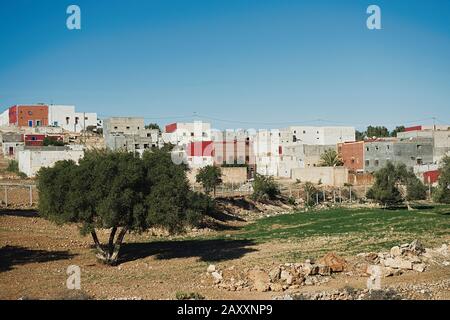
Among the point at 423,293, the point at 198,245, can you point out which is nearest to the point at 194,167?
the point at 198,245

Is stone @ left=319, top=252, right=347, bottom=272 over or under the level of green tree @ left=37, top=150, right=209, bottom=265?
under

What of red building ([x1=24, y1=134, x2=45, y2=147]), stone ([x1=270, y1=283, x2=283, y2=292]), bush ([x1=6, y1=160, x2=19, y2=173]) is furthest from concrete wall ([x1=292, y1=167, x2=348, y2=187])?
stone ([x1=270, y1=283, x2=283, y2=292])

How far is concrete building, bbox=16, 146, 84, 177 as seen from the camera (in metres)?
66.3

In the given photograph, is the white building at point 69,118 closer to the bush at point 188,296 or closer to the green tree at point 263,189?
the green tree at point 263,189

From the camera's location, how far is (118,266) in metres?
28.0

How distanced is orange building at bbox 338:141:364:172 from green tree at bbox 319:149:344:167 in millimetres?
1915

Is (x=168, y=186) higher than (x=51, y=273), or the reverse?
(x=168, y=186)

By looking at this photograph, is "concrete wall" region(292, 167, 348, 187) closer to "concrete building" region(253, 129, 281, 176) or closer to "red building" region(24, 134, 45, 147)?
"concrete building" region(253, 129, 281, 176)

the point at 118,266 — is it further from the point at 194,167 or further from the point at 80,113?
the point at 80,113

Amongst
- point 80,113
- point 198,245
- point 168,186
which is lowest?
point 198,245

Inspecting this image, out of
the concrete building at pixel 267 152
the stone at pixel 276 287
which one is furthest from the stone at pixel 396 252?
the concrete building at pixel 267 152

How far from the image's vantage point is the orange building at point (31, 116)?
346ft
